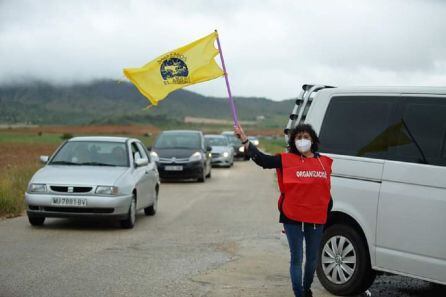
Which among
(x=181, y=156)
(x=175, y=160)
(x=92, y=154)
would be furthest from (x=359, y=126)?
(x=181, y=156)

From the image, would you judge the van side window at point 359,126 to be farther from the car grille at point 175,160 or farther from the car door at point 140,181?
the car grille at point 175,160

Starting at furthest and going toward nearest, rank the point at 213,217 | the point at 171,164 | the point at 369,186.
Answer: the point at 171,164, the point at 213,217, the point at 369,186

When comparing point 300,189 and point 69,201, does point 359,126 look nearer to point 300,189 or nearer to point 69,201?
→ point 300,189

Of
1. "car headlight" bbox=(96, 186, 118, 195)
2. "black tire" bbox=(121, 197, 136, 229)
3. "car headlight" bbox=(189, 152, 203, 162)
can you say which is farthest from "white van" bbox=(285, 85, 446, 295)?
"car headlight" bbox=(189, 152, 203, 162)

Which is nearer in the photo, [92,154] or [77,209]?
[77,209]

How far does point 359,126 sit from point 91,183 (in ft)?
19.7

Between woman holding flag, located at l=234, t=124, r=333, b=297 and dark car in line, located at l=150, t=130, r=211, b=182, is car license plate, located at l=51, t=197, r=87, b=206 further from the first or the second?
dark car in line, located at l=150, t=130, r=211, b=182

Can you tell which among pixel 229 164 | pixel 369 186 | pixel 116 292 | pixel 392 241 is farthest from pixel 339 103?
pixel 229 164

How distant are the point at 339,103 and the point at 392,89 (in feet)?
2.27

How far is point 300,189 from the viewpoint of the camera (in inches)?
270

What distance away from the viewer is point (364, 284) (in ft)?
25.6

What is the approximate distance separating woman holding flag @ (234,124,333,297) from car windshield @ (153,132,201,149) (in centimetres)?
1970

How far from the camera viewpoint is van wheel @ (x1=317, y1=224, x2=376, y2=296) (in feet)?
25.4

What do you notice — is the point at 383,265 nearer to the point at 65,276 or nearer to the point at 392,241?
the point at 392,241
